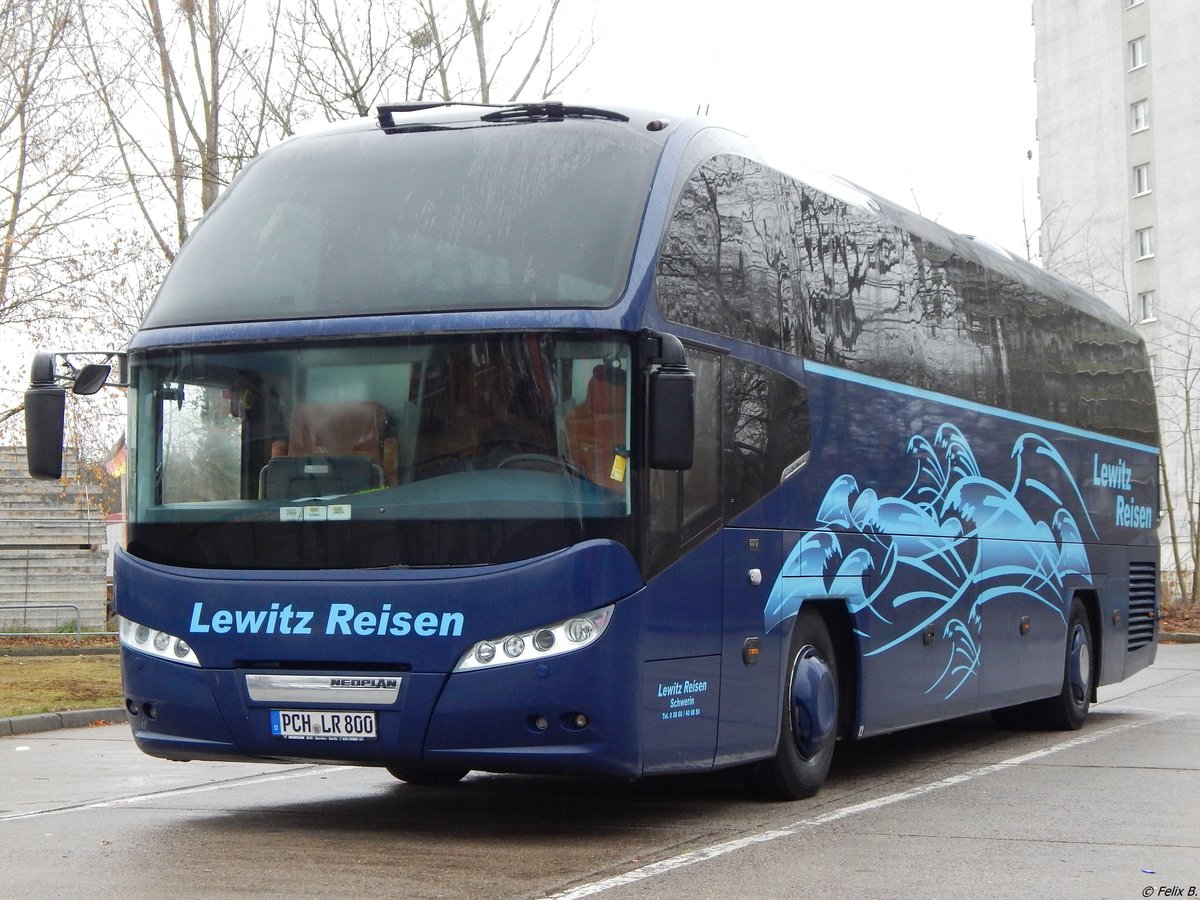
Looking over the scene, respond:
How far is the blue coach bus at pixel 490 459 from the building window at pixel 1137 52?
56.1m

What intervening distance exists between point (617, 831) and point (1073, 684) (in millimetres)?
7867

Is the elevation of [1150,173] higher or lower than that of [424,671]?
higher

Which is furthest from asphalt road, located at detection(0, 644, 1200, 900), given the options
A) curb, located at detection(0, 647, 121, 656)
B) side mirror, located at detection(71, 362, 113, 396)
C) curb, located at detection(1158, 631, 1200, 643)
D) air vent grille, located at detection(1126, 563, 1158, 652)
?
curb, located at detection(1158, 631, 1200, 643)

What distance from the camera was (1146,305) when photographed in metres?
61.3

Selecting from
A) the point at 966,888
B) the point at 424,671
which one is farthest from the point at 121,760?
the point at 966,888

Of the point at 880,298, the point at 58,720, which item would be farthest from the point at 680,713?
the point at 58,720

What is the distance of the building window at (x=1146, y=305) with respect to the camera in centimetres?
6072

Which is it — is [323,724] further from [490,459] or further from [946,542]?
[946,542]

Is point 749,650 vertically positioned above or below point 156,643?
below

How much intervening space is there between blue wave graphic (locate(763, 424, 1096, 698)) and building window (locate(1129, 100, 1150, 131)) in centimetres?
5014

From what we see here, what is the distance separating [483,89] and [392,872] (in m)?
16.5

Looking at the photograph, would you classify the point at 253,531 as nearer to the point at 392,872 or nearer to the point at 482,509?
the point at 482,509

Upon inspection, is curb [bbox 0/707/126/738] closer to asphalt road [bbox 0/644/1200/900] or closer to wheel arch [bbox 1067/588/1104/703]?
asphalt road [bbox 0/644/1200/900]

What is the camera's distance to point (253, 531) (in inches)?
335
